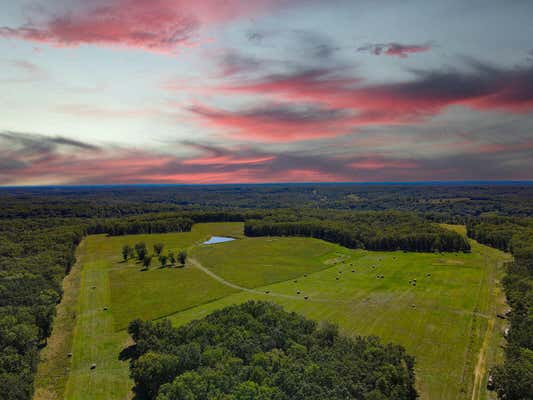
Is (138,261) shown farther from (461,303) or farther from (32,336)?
(461,303)

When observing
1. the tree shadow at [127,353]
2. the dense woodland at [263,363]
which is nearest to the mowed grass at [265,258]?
the tree shadow at [127,353]

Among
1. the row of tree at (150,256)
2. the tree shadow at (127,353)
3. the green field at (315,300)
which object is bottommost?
the tree shadow at (127,353)

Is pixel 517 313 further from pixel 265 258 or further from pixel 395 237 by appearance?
pixel 265 258

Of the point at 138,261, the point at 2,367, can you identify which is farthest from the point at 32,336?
the point at 138,261

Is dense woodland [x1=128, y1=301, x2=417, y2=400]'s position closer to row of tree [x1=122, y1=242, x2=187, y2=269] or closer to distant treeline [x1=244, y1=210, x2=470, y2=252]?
row of tree [x1=122, y1=242, x2=187, y2=269]

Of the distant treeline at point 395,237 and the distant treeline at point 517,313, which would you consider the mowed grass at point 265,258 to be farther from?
the distant treeline at point 517,313

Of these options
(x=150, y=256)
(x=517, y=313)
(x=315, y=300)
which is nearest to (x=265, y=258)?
(x=150, y=256)

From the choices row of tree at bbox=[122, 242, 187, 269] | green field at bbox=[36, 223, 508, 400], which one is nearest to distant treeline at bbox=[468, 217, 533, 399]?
green field at bbox=[36, 223, 508, 400]
